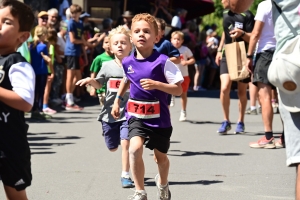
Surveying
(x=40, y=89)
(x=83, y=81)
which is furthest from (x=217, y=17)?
(x=83, y=81)

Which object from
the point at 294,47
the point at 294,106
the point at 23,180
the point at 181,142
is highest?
the point at 294,47

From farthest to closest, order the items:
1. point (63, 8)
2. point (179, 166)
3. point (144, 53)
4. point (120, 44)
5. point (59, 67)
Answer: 1. point (63, 8)
2. point (59, 67)
3. point (179, 166)
4. point (120, 44)
5. point (144, 53)

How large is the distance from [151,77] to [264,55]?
3656 millimetres

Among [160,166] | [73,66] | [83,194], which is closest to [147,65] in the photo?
[160,166]

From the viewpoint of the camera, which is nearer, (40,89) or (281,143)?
(281,143)

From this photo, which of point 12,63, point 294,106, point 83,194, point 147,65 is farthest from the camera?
point 83,194

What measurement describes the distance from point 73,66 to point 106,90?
8.00 m

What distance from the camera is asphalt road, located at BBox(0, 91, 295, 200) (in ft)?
22.8

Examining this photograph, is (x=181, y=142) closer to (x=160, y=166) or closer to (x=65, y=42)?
(x=160, y=166)

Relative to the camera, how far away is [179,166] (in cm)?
848

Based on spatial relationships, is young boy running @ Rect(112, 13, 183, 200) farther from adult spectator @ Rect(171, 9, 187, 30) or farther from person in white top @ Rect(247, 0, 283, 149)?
adult spectator @ Rect(171, 9, 187, 30)

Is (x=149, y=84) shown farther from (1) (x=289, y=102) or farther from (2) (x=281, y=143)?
(2) (x=281, y=143)

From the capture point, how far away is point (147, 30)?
6.39 meters

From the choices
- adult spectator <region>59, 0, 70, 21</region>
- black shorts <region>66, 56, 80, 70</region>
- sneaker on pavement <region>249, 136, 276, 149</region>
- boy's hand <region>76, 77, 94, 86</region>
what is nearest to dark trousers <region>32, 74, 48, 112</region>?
black shorts <region>66, 56, 80, 70</region>
